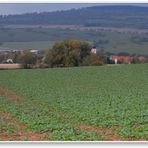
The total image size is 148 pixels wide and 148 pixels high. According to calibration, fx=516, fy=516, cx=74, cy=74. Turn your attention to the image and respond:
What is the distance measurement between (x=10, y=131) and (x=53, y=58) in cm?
2875

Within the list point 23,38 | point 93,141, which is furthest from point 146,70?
point 93,141

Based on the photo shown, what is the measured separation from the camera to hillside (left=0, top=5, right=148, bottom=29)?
2927 cm

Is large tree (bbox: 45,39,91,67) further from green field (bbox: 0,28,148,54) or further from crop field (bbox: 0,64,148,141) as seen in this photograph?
crop field (bbox: 0,64,148,141)

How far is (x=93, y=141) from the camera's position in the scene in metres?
10.2

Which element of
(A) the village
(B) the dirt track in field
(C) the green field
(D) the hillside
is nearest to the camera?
(B) the dirt track in field

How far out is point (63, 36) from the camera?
32.9 meters

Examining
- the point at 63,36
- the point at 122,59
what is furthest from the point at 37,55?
the point at 122,59

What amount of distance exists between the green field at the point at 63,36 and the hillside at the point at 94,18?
49cm

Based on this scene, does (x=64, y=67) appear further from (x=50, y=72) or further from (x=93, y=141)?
(x=93, y=141)

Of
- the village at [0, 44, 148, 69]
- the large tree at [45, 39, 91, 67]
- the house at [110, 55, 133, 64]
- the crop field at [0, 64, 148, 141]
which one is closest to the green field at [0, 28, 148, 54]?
the village at [0, 44, 148, 69]

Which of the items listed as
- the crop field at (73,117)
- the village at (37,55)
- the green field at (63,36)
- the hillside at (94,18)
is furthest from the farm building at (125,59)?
the crop field at (73,117)

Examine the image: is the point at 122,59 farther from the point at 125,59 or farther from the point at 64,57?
the point at 64,57

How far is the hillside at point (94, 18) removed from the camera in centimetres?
2927

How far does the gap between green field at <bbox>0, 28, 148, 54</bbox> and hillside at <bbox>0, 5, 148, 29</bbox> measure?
0.49m
